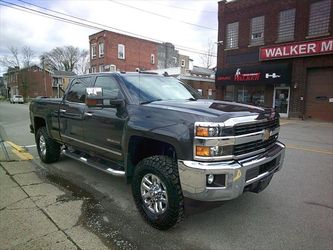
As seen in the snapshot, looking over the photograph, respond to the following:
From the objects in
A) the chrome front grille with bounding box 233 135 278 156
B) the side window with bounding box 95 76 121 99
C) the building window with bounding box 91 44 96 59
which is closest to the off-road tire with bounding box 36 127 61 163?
the side window with bounding box 95 76 121 99

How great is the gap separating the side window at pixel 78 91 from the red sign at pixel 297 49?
15870 mm

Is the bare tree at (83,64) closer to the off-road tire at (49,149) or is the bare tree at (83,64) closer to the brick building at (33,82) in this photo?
the brick building at (33,82)

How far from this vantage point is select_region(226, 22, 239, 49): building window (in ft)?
70.4

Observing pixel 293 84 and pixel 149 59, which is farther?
pixel 149 59

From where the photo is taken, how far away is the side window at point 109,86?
14.0 ft

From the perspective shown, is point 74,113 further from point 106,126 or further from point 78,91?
point 106,126

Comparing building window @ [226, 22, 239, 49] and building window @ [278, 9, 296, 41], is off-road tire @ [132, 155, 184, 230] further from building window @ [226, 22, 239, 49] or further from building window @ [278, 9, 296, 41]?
building window @ [226, 22, 239, 49]

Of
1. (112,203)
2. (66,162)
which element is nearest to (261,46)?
(66,162)

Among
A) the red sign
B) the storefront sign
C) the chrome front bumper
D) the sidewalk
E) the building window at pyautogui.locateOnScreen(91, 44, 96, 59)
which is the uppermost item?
the building window at pyautogui.locateOnScreen(91, 44, 96, 59)

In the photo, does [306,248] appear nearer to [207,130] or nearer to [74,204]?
[207,130]

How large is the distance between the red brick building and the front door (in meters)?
21.5

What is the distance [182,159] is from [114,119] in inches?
56.4

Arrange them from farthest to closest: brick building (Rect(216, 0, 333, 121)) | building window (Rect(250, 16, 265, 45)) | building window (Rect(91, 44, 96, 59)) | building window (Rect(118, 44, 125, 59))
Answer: building window (Rect(91, 44, 96, 59)) → building window (Rect(118, 44, 125, 59)) → building window (Rect(250, 16, 265, 45)) → brick building (Rect(216, 0, 333, 121))

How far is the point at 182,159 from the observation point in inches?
121
